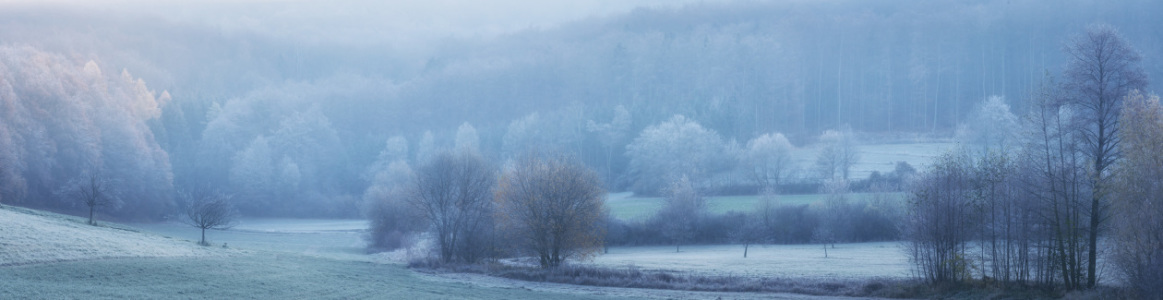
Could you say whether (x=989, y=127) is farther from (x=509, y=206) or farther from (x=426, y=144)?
(x=426, y=144)

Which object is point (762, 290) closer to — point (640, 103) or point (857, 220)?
point (857, 220)

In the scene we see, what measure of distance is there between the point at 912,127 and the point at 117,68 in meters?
133

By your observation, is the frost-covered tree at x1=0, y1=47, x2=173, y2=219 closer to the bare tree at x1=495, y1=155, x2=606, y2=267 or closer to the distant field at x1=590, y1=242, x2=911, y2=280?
the bare tree at x1=495, y1=155, x2=606, y2=267

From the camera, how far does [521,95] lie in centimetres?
13700

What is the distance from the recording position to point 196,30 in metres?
171

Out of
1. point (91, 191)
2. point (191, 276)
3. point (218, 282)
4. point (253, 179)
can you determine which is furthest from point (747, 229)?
point (253, 179)

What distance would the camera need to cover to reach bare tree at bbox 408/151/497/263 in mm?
50250

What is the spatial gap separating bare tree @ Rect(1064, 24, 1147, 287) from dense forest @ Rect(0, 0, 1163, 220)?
64.4m

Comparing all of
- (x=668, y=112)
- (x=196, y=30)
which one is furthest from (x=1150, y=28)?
(x=196, y=30)

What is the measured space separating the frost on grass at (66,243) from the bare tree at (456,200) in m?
15.4

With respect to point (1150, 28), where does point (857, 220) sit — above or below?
below

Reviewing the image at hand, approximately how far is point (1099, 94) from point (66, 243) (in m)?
40.8

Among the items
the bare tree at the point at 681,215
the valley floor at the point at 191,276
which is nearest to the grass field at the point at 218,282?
the valley floor at the point at 191,276

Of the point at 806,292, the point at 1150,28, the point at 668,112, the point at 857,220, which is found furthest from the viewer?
the point at 668,112
